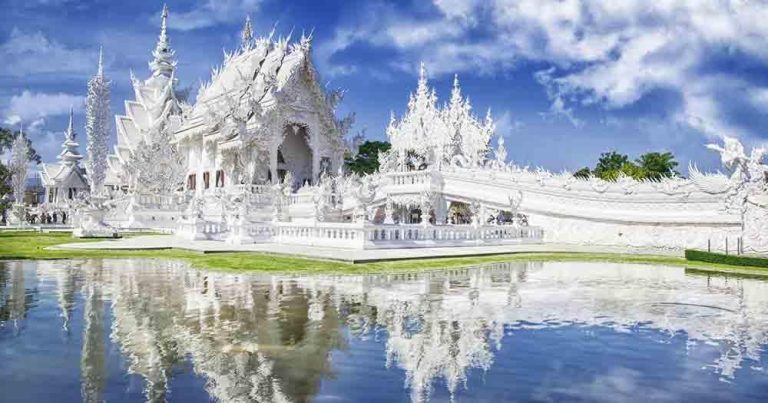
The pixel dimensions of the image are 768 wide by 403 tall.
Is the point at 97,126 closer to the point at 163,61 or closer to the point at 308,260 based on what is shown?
the point at 163,61

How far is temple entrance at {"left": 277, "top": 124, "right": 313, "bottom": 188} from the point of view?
3750 cm

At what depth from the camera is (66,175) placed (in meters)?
60.8

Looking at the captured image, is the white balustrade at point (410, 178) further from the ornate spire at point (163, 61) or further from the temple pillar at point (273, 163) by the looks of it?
the ornate spire at point (163, 61)

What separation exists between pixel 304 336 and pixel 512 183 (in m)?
22.1

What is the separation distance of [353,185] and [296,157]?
10.7 metres

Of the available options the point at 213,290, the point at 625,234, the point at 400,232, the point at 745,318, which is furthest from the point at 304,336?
the point at 625,234

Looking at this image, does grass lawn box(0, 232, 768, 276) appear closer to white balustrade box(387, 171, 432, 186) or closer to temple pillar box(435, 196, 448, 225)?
temple pillar box(435, 196, 448, 225)

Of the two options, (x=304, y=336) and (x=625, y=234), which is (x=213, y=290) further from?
(x=625, y=234)

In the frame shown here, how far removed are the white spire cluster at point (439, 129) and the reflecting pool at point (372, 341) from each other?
33.8 metres

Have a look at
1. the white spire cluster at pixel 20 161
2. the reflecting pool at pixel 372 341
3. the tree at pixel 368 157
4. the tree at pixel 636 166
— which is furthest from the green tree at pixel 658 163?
the white spire cluster at pixel 20 161

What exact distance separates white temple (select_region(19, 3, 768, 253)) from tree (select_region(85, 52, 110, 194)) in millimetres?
7558

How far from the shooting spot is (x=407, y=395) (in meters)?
4.45

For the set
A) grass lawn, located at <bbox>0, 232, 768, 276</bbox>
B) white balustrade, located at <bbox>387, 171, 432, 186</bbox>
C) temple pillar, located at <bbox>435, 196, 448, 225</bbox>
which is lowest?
grass lawn, located at <bbox>0, 232, 768, 276</bbox>

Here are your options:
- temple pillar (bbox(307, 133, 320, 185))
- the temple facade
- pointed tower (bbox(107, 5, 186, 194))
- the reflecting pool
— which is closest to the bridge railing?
the reflecting pool
